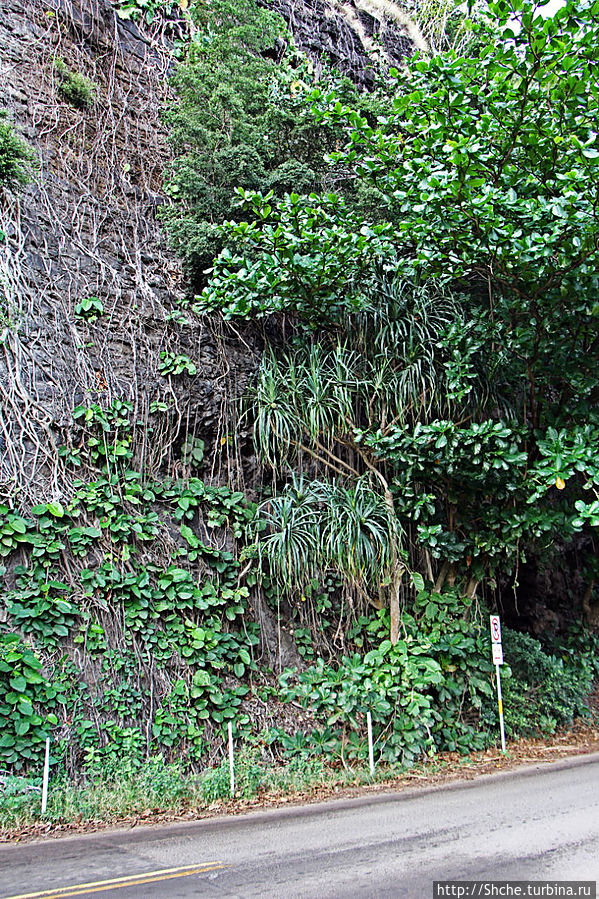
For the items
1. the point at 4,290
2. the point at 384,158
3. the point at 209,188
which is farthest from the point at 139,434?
the point at 384,158

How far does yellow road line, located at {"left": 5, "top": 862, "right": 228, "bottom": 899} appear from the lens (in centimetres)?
370

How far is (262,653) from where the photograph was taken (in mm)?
7195

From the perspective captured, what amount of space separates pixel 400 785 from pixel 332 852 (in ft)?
7.15

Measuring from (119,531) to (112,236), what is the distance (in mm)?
4121

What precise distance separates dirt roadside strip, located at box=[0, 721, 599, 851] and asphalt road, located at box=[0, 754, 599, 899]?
15 centimetres

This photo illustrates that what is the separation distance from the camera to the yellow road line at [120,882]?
3699 mm

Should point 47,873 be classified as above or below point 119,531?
below

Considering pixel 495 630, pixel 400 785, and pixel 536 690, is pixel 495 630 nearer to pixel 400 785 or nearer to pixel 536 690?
pixel 536 690

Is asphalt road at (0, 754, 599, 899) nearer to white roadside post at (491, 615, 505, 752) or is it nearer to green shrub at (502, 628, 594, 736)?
white roadside post at (491, 615, 505, 752)

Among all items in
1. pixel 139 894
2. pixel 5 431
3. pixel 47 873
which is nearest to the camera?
pixel 139 894

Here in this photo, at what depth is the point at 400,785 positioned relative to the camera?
631 centimetres

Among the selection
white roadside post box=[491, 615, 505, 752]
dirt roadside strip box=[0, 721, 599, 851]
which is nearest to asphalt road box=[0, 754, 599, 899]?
dirt roadside strip box=[0, 721, 599, 851]

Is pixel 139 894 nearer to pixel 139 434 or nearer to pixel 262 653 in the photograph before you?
pixel 262 653

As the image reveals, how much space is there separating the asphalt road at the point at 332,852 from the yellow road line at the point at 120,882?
0.01 meters
